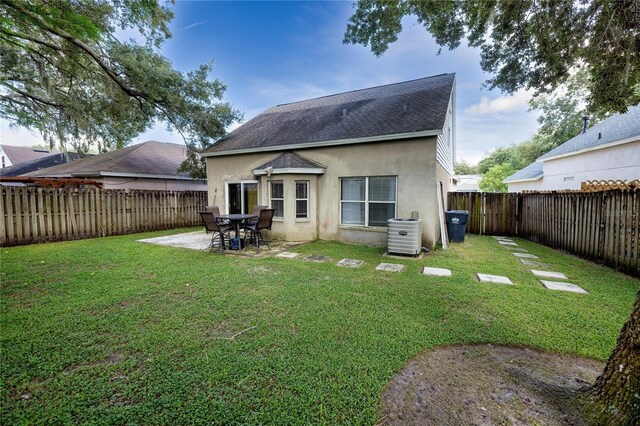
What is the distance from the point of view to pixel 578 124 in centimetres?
2438

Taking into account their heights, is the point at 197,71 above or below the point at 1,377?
above

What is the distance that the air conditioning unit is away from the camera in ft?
23.4

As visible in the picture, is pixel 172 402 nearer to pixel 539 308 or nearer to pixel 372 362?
pixel 372 362

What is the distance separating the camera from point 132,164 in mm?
14781

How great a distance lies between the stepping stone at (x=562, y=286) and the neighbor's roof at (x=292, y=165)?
6.66 metres

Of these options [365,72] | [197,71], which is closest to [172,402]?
[197,71]

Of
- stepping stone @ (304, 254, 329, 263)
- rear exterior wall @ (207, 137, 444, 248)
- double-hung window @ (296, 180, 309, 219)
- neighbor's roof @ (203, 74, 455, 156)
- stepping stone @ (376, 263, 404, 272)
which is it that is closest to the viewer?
stepping stone @ (376, 263, 404, 272)

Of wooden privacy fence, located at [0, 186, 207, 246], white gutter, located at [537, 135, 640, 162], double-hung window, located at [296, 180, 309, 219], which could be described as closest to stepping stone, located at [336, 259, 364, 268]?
double-hung window, located at [296, 180, 309, 219]

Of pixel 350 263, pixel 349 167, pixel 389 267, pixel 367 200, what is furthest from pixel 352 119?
pixel 389 267

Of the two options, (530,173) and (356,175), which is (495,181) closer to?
(530,173)

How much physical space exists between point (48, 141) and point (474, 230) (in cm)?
2122

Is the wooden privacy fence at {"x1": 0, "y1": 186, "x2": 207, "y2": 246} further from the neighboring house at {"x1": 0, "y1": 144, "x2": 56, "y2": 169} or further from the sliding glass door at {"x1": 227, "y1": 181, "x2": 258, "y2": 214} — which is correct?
the neighboring house at {"x1": 0, "y1": 144, "x2": 56, "y2": 169}

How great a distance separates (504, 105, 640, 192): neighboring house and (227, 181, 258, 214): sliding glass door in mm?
15387

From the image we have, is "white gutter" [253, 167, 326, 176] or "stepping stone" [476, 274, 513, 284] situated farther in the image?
"white gutter" [253, 167, 326, 176]
